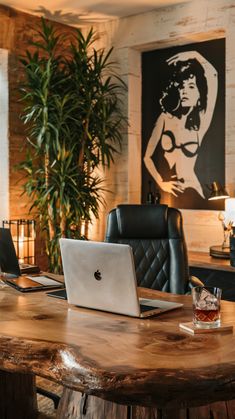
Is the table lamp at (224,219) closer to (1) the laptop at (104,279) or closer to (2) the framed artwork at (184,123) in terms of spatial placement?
(2) the framed artwork at (184,123)

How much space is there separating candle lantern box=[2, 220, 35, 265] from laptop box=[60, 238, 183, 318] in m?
2.83

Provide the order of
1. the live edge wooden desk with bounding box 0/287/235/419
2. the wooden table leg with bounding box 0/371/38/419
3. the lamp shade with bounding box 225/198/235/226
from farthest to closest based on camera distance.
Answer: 1. the lamp shade with bounding box 225/198/235/226
2. the wooden table leg with bounding box 0/371/38/419
3. the live edge wooden desk with bounding box 0/287/235/419

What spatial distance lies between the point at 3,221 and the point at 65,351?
3.53m

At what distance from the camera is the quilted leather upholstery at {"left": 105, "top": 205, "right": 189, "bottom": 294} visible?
354 cm

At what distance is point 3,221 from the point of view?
5.20 meters

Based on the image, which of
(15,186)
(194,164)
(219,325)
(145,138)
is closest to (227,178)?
(194,164)

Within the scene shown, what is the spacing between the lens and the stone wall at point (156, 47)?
4918mm

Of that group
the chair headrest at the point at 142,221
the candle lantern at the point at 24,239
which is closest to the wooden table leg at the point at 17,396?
the chair headrest at the point at 142,221

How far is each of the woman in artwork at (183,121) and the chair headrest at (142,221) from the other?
5.81ft

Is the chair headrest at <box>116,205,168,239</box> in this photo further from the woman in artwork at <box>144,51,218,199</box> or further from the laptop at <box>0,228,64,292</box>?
the woman in artwork at <box>144,51,218,199</box>

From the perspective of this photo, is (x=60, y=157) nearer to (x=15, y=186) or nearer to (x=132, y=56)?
(x=15, y=186)

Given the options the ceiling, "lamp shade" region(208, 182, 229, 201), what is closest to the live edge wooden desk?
"lamp shade" region(208, 182, 229, 201)

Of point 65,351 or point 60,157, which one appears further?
point 60,157

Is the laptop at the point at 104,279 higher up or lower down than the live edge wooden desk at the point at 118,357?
higher up
